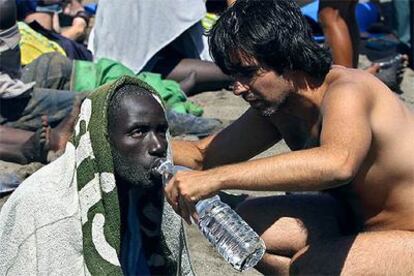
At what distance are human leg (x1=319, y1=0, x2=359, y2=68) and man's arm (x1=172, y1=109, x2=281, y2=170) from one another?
94.7 inches

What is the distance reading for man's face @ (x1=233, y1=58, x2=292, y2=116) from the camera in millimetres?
3717

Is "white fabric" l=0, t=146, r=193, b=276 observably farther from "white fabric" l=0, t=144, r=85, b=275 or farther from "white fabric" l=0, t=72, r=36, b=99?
"white fabric" l=0, t=72, r=36, b=99

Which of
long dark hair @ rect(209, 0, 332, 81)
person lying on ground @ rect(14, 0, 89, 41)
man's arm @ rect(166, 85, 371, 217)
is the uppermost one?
long dark hair @ rect(209, 0, 332, 81)

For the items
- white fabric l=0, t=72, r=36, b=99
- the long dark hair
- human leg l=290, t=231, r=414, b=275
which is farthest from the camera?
white fabric l=0, t=72, r=36, b=99

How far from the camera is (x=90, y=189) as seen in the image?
3416 millimetres

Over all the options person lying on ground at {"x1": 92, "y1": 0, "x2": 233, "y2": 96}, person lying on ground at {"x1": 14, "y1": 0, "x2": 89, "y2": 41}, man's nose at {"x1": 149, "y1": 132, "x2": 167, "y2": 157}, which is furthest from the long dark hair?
person lying on ground at {"x1": 14, "y1": 0, "x2": 89, "y2": 41}

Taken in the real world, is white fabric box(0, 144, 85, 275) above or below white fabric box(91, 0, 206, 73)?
above

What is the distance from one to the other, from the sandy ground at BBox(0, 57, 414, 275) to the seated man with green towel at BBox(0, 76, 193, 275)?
1.26 metres

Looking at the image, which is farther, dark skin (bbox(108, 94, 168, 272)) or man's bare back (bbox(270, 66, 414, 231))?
man's bare back (bbox(270, 66, 414, 231))

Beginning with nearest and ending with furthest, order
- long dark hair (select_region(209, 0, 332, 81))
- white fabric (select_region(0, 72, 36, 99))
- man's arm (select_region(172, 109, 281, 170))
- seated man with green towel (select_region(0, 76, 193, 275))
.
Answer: seated man with green towel (select_region(0, 76, 193, 275)) < long dark hair (select_region(209, 0, 332, 81)) < man's arm (select_region(172, 109, 281, 170)) < white fabric (select_region(0, 72, 36, 99))

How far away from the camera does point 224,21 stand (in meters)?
3.76

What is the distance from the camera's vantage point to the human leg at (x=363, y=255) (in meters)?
3.83

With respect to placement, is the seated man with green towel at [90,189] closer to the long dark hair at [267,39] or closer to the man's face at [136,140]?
the man's face at [136,140]

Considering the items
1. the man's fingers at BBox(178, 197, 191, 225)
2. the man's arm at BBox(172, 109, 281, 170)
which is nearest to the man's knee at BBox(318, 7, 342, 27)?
the man's arm at BBox(172, 109, 281, 170)
